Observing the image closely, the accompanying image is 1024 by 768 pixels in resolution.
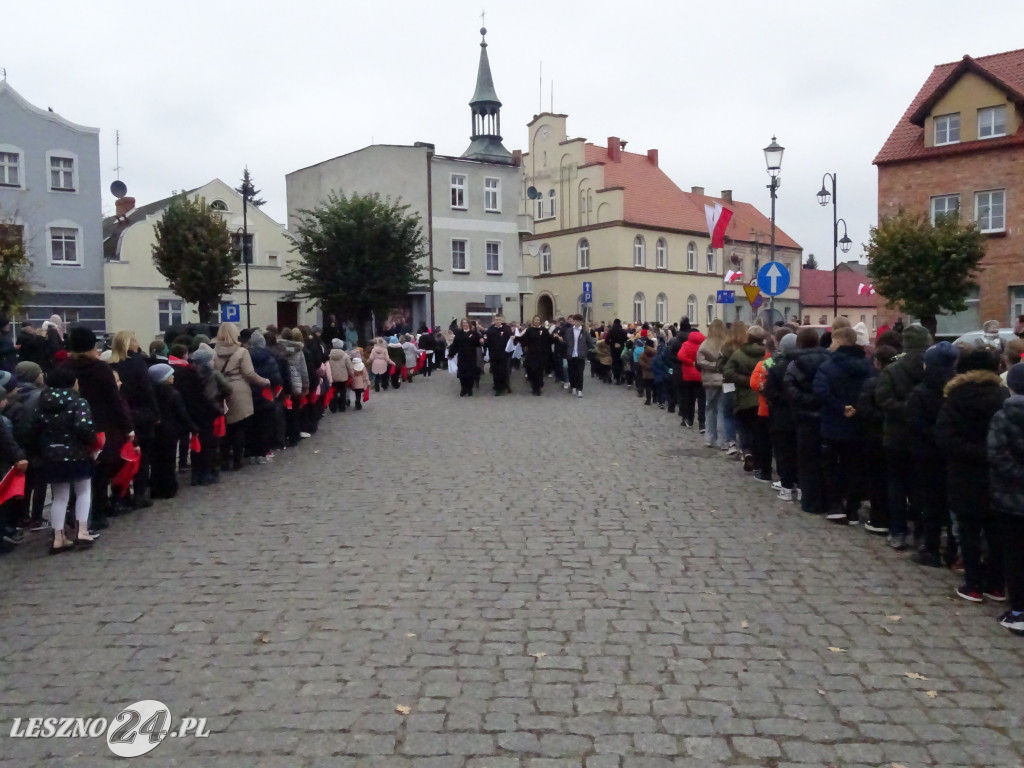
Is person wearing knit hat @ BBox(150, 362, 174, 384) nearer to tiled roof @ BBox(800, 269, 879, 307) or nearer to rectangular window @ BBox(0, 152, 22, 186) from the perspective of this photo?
rectangular window @ BBox(0, 152, 22, 186)

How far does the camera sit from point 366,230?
38156mm

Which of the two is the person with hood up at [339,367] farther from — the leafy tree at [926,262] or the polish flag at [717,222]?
the leafy tree at [926,262]

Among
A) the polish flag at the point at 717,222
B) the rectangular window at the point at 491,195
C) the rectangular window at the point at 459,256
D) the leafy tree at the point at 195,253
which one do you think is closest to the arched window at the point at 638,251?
the rectangular window at the point at 491,195

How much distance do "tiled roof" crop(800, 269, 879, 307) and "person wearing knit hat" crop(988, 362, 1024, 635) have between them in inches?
3074

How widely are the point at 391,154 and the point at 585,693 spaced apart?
4579 cm

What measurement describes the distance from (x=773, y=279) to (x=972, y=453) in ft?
36.2

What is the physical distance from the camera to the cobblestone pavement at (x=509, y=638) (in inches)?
176

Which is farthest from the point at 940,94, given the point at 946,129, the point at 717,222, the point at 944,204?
the point at 717,222

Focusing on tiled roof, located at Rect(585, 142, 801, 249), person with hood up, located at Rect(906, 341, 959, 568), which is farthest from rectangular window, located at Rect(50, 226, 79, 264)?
person with hood up, located at Rect(906, 341, 959, 568)

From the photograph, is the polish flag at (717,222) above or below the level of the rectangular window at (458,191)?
below

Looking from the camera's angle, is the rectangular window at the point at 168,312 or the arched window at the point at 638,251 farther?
the arched window at the point at 638,251

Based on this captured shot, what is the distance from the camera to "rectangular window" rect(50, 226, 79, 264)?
42281mm

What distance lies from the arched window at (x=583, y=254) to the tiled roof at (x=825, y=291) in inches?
1073

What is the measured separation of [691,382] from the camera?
645 inches
